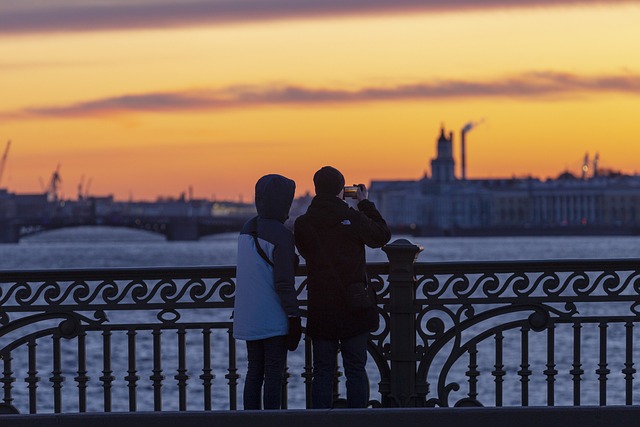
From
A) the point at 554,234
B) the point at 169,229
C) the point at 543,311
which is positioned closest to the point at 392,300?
the point at 543,311

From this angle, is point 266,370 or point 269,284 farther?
point 266,370

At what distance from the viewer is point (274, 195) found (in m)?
7.32

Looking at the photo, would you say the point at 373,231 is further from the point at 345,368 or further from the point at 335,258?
the point at 345,368

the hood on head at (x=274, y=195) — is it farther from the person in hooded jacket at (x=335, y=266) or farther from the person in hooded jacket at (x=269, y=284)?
the person in hooded jacket at (x=335, y=266)

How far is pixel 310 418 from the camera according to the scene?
686 centimetres

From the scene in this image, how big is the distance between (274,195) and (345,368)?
1.04 meters

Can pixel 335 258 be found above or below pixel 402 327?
above

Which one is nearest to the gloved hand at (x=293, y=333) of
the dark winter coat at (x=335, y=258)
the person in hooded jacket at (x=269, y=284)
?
the person in hooded jacket at (x=269, y=284)

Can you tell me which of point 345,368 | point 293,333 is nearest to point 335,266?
point 293,333

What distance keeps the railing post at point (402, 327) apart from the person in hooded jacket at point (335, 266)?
38 centimetres

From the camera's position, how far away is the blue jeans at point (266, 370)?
745 centimetres

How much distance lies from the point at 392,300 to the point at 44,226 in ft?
419

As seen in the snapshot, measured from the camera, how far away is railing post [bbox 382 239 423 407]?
7.83 meters

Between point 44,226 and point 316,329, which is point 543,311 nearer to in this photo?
point 316,329
